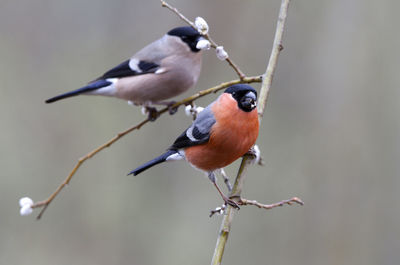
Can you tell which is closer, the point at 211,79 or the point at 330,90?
the point at 330,90

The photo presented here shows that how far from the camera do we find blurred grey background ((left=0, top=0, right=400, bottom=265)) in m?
3.79

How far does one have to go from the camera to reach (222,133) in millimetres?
2139

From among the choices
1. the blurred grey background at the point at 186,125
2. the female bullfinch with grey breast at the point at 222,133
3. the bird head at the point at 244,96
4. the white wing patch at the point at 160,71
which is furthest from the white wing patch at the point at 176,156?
the blurred grey background at the point at 186,125

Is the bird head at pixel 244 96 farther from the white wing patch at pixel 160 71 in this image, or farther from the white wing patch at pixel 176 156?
Answer: the white wing patch at pixel 160 71

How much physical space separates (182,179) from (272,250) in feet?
3.52

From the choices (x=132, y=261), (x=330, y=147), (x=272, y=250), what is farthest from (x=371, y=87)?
(x=132, y=261)

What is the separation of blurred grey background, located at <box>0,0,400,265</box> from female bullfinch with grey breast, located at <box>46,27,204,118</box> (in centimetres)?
131

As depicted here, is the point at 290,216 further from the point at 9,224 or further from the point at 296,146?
the point at 9,224

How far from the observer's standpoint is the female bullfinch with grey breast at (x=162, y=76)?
9.64ft

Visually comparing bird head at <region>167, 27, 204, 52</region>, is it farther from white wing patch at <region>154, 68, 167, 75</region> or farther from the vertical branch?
the vertical branch

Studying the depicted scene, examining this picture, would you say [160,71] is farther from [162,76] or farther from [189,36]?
[189,36]

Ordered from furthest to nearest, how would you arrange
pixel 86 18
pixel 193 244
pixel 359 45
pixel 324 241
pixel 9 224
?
pixel 86 18
pixel 193 244
pixel 9 224
pixel 359 45
pixel 324 241

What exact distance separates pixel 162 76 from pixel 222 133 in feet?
3.10

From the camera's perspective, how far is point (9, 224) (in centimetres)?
428
